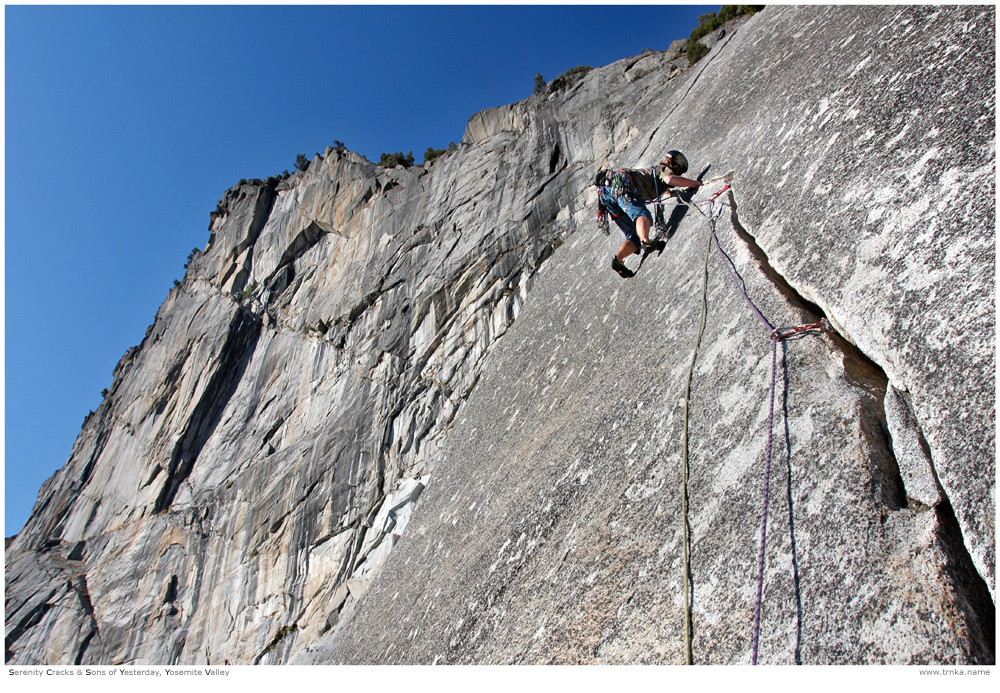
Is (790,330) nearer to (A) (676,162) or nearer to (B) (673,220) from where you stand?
(B) (673,220)

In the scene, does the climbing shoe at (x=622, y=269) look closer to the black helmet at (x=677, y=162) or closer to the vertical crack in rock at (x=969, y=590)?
the black helmet at (x=677, y=162)

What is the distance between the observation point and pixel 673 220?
6.91 metres

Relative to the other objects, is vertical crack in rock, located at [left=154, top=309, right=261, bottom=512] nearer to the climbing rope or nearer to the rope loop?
the climbing rope

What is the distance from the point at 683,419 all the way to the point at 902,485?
5.08ft

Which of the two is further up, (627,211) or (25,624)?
(25,624)

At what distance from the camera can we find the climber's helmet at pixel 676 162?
748 centimetres

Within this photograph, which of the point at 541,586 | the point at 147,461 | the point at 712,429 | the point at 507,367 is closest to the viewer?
the point at 712,429

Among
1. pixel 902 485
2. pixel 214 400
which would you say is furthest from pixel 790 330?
pixel 214 400

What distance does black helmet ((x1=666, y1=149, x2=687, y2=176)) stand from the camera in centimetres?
749

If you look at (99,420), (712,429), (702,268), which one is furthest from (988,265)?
(99,420)

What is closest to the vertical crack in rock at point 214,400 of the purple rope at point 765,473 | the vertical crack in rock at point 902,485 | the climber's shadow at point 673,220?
the climber's shadow at point 673,220

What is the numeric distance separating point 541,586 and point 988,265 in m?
3.50

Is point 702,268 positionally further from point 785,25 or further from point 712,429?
point 785,25

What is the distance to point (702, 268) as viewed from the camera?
5602mm
